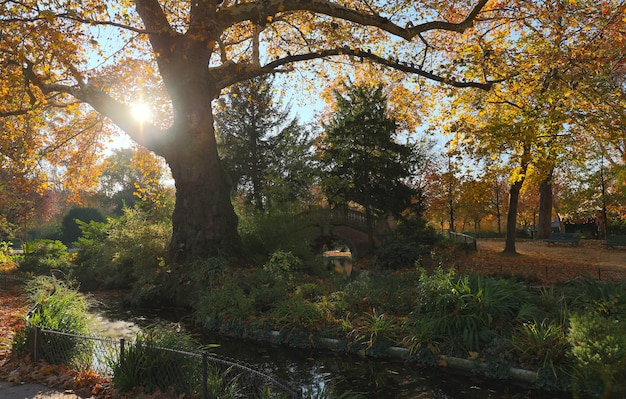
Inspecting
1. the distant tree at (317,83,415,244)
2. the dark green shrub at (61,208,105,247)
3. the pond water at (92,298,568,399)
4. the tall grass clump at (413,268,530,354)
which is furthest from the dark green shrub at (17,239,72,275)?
the dark green shrub at (61,208,105,247)

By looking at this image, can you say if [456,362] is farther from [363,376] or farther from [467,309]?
[363,376]

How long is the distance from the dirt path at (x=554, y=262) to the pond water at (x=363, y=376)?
1129 cm

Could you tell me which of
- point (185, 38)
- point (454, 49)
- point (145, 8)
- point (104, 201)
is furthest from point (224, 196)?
point (104, 201)

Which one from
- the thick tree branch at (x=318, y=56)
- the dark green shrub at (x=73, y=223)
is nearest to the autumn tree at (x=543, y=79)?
the thick tree branch at (x=318, y=56)

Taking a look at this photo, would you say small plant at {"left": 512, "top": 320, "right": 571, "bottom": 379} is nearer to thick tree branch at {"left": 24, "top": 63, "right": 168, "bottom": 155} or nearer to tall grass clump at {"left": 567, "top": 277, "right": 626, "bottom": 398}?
tall grass clump at {"left": 567, "top": 277, "right": 626, "bottom": 398}

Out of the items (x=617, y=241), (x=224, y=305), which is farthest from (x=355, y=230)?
(x=224, y=305)

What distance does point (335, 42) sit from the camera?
1587 cm

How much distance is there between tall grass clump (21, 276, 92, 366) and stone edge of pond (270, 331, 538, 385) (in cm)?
416

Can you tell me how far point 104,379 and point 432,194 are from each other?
114ft

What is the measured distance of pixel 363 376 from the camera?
24.2 ft

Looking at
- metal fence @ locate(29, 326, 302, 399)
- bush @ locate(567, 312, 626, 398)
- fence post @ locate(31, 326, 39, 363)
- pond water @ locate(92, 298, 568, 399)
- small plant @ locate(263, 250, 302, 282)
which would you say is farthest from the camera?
small plant @ locate(263, 250, 302, 282)

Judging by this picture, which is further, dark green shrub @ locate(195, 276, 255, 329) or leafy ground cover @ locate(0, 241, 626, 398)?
dark green shrub @ locate(195, 276, 255, 329)

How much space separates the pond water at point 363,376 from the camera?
662 centimetres

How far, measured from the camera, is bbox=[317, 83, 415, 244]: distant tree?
25.8m
